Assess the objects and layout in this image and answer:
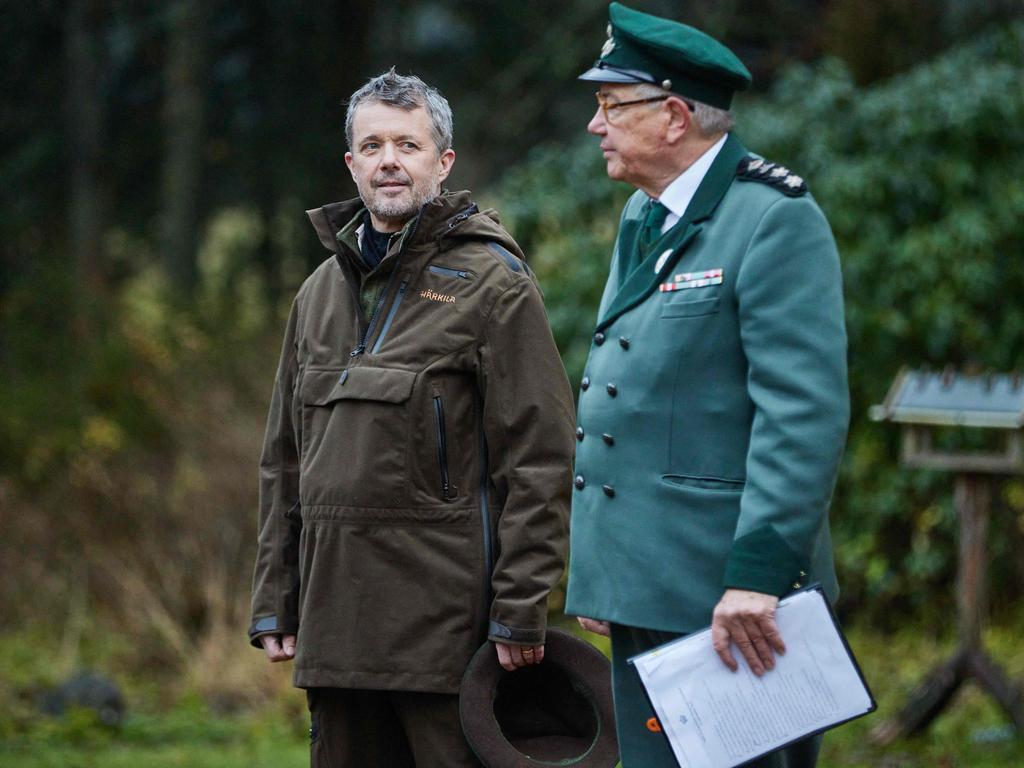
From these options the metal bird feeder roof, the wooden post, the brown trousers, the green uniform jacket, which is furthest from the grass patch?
the green uniform jacket

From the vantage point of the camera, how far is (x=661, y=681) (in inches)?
112

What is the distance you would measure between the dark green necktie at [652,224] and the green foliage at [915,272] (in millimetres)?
5193

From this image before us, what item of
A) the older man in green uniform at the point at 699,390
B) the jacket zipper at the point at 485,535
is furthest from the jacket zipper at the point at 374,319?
the older man in green uniform at the point at 699,390

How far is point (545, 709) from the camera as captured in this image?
362cm

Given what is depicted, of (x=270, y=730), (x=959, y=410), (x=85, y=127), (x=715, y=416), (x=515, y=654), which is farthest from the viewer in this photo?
(x=85, y=127)

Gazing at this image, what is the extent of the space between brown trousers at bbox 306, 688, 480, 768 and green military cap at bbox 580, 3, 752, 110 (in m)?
1.36

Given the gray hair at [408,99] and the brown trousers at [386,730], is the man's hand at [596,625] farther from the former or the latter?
the gray hair at [408,99]

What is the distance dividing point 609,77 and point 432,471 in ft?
3.03

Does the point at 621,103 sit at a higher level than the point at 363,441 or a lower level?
higher

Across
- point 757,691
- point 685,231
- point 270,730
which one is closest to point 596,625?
point 757,691

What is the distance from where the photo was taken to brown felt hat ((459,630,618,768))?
3.39m

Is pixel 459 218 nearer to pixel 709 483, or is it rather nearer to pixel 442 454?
pixel 442 454

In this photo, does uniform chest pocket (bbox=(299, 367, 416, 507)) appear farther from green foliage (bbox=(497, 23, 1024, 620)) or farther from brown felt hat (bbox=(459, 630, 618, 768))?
green foliage (bbox=(497, 23, 1024, 620))

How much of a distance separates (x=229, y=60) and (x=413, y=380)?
13.9m
